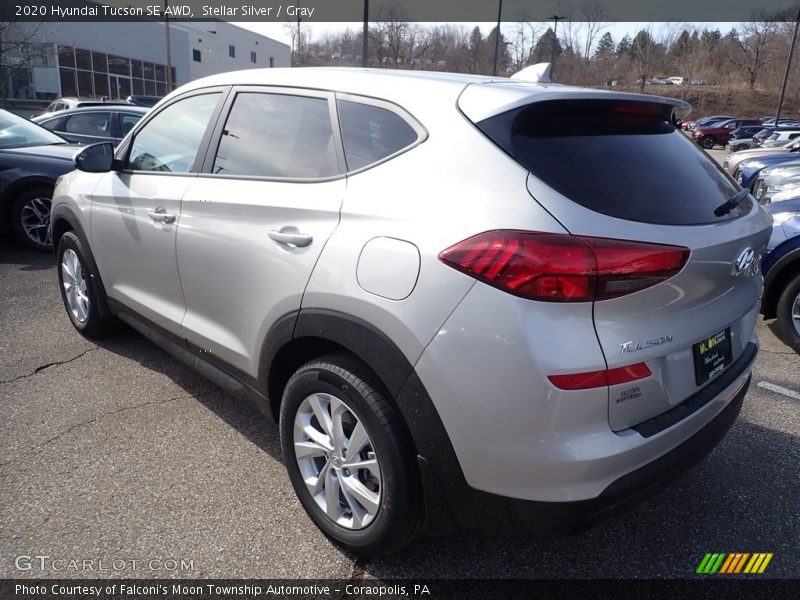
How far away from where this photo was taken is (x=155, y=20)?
4228 cm

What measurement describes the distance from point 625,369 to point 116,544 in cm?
205

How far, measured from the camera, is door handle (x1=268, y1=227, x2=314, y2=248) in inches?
89.2

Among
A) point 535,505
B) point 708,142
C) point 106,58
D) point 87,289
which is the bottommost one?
point 87,289

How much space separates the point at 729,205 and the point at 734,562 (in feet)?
4.61

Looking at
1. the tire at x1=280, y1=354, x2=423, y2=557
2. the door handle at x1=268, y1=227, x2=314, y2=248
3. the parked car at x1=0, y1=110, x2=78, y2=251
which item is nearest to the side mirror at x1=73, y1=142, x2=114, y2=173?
the door handle at x1=268, y1=227, x2=314, y2=248

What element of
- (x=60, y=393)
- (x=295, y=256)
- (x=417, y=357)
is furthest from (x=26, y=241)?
(x=417, y=357)

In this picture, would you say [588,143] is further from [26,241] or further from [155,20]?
[155,20]

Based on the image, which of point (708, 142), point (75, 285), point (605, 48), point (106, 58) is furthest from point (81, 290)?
point (605, 48)

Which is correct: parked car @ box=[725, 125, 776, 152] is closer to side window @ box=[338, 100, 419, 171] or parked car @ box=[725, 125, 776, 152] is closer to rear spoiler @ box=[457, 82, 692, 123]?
rear spoiler @ box=[457, 82, 692, 123]

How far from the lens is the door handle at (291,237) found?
2.27 metres

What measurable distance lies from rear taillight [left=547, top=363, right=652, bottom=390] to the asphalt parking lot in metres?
0.97

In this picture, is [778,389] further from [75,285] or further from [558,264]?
[75,285]

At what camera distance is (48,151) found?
23.5 ft

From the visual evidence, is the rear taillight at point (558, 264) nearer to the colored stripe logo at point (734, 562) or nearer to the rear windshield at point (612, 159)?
the rear windshield at point (612, 159)
